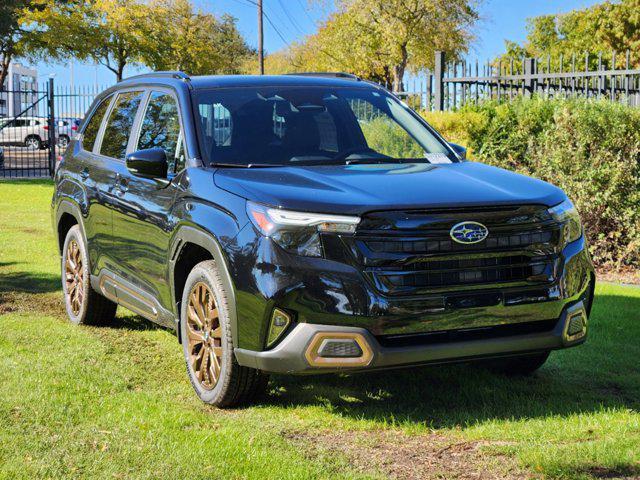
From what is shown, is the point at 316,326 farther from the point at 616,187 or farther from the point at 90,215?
the point at 616,187

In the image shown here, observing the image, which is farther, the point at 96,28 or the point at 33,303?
the point at 96,28

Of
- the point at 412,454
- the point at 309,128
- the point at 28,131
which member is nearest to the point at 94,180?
the point at 309,128

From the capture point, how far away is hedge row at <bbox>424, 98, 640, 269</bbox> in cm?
1114

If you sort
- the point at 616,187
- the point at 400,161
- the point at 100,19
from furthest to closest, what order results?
the point at 100,19, the point at 616,187, the point at 400,161

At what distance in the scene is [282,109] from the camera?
19.5 ft

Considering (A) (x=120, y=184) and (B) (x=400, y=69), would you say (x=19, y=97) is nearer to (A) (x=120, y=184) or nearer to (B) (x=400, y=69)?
(A) (x=120, y=184)

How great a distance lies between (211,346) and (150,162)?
119cm

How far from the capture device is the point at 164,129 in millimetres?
6066

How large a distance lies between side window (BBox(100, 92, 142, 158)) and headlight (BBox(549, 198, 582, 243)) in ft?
10.1

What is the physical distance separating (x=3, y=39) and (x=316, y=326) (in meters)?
37.3

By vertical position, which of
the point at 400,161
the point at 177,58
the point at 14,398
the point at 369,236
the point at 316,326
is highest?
the point at 177,58

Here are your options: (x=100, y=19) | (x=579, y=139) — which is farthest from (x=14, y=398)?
(x=100, y=19)

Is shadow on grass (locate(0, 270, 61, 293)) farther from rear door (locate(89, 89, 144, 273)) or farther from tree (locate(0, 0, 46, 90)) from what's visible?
tree (locate(0, 0, 46, 90))

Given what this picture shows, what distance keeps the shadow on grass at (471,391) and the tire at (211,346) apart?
12.9 inches
